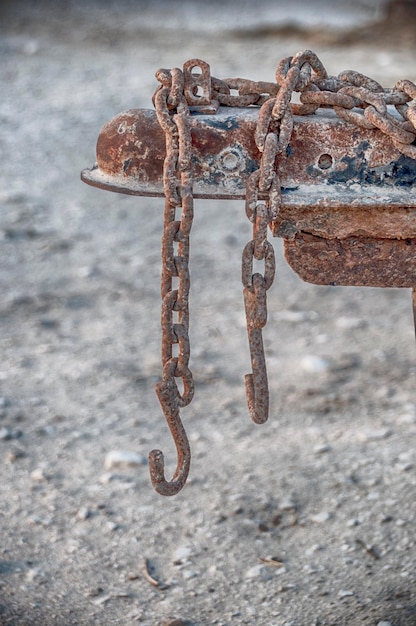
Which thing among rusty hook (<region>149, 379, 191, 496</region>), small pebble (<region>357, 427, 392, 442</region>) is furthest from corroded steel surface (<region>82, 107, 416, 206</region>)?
small pebble (<region>357, 427, 392, 442</region>)

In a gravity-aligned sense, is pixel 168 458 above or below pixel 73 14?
below

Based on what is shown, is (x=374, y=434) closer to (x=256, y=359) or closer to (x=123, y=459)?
(x=123, y=459)

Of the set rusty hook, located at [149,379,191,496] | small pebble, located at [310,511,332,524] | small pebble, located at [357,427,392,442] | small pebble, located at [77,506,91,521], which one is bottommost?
rusty hook, located at [149,379,191,496]

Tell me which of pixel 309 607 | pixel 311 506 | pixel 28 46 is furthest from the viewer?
pixel 28 46

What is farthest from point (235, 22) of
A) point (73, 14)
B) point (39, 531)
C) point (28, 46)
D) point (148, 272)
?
point (39, 531)

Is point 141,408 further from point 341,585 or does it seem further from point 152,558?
point 341,585

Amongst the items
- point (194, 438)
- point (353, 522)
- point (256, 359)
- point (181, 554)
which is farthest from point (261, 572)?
point (256, 359)

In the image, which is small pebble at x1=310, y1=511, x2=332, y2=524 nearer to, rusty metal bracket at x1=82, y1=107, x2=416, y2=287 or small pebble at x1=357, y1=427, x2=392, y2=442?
small pebble at x1=357, y1=427, x2=392, y2=442

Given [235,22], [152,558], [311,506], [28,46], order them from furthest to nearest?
[235,22] < [28,46] < [311,506] < [152,558]

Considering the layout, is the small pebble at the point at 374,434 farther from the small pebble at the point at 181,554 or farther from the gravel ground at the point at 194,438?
the small pebble at the point at 181,554
